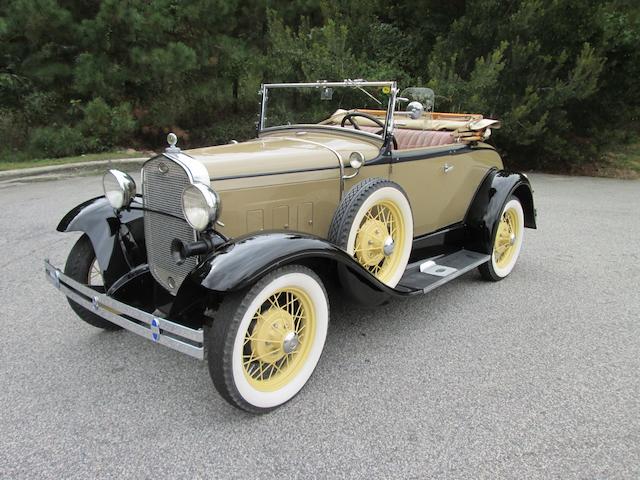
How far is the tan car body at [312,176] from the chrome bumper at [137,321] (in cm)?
63

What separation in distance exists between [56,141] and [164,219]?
342 inches

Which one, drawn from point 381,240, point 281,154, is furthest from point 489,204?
point 281,154

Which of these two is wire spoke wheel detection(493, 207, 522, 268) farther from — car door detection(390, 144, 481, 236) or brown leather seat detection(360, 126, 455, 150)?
brown leather seat detection(360, 126, 455, 150)

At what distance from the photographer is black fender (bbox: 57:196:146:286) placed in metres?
2.90

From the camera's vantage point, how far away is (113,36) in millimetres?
9969

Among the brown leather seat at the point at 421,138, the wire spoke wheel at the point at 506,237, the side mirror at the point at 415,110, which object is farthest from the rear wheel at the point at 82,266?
the wire spoke wheel at the point at 506,237

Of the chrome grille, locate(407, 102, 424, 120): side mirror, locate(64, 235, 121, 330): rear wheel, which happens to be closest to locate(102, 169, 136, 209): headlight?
the chrome grille

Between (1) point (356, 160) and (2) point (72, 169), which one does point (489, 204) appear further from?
(2) point (72, 169)

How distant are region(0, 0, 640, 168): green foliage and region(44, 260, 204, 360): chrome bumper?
26.9ft

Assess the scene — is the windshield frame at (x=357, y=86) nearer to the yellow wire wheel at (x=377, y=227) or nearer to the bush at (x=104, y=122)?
the yellow wire wheel at (x=377, y=227)

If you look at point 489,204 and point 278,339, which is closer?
point 278,339

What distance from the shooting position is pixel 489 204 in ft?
13.7

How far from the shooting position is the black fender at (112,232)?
2.90 metres

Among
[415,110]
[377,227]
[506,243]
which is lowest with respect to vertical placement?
[506,243]
